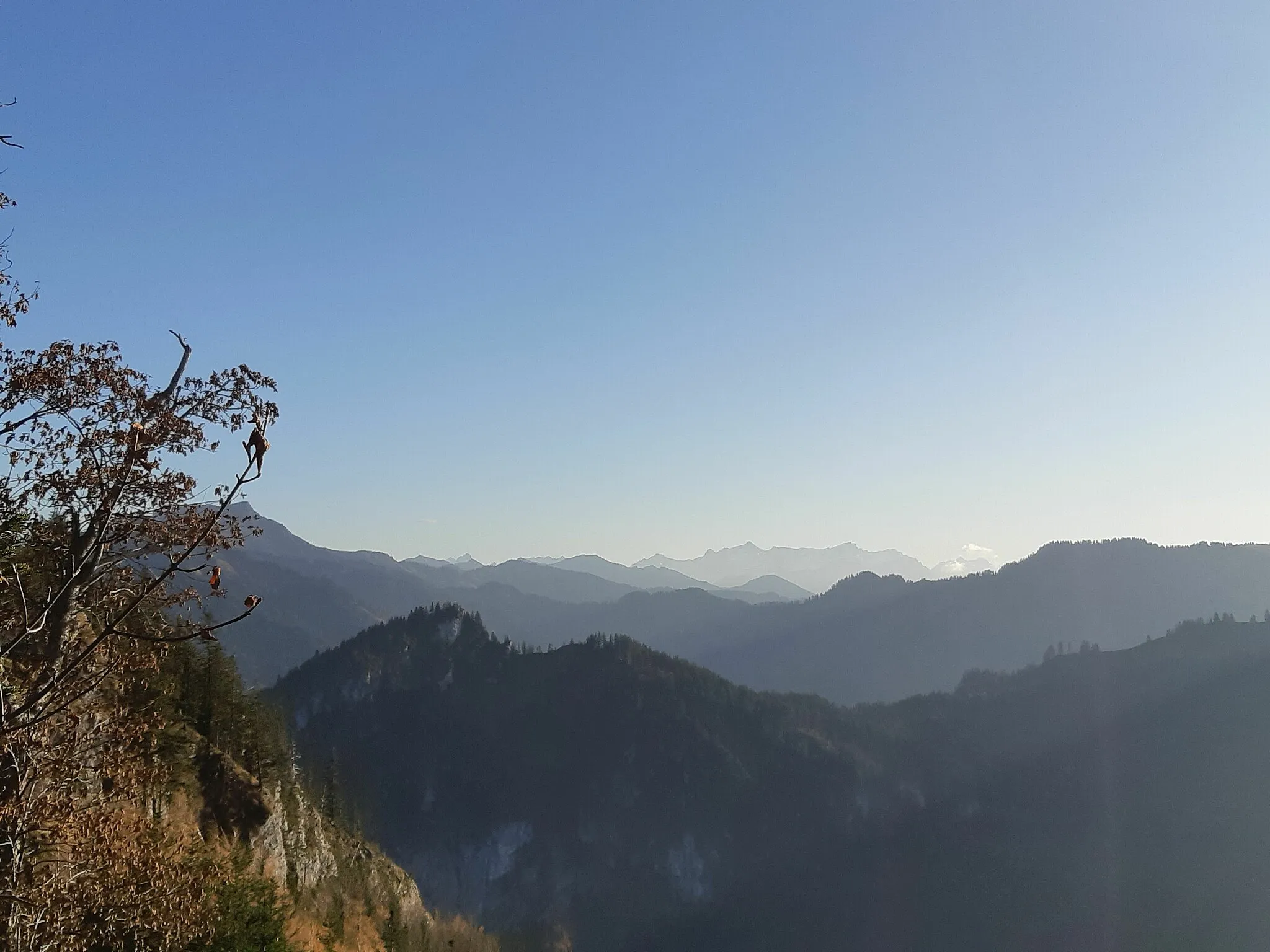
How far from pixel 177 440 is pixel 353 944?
2465 centimetres

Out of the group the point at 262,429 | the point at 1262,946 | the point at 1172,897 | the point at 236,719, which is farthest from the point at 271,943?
the point at 1172,897

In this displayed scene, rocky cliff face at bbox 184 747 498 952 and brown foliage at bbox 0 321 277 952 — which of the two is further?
rocky cliff face at bbox 184 747 498 952

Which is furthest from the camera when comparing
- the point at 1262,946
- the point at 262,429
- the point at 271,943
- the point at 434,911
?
the point at 1262,946

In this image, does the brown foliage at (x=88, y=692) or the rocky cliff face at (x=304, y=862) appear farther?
the rocky cliff face at (x=304, y=862)

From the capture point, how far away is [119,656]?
34.0 feet

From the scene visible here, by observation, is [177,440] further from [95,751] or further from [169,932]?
[169,932]

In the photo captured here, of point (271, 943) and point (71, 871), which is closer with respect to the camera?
point (71, 871)

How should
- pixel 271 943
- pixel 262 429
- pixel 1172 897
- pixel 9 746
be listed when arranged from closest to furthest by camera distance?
1. pixel 262 429
2. pixel 9 746
3. pixel 271 943
4. pixel 1172 897

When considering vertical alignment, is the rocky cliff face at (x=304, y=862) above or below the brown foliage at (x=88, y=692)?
below

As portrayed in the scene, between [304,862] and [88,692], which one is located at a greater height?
[88,692]

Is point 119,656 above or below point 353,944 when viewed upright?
above

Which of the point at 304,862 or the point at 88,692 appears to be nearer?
the point at 88,692

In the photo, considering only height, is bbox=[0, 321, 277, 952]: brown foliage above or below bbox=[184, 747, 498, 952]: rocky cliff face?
above

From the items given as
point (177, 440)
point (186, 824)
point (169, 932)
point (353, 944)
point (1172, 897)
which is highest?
point (177, 440)
